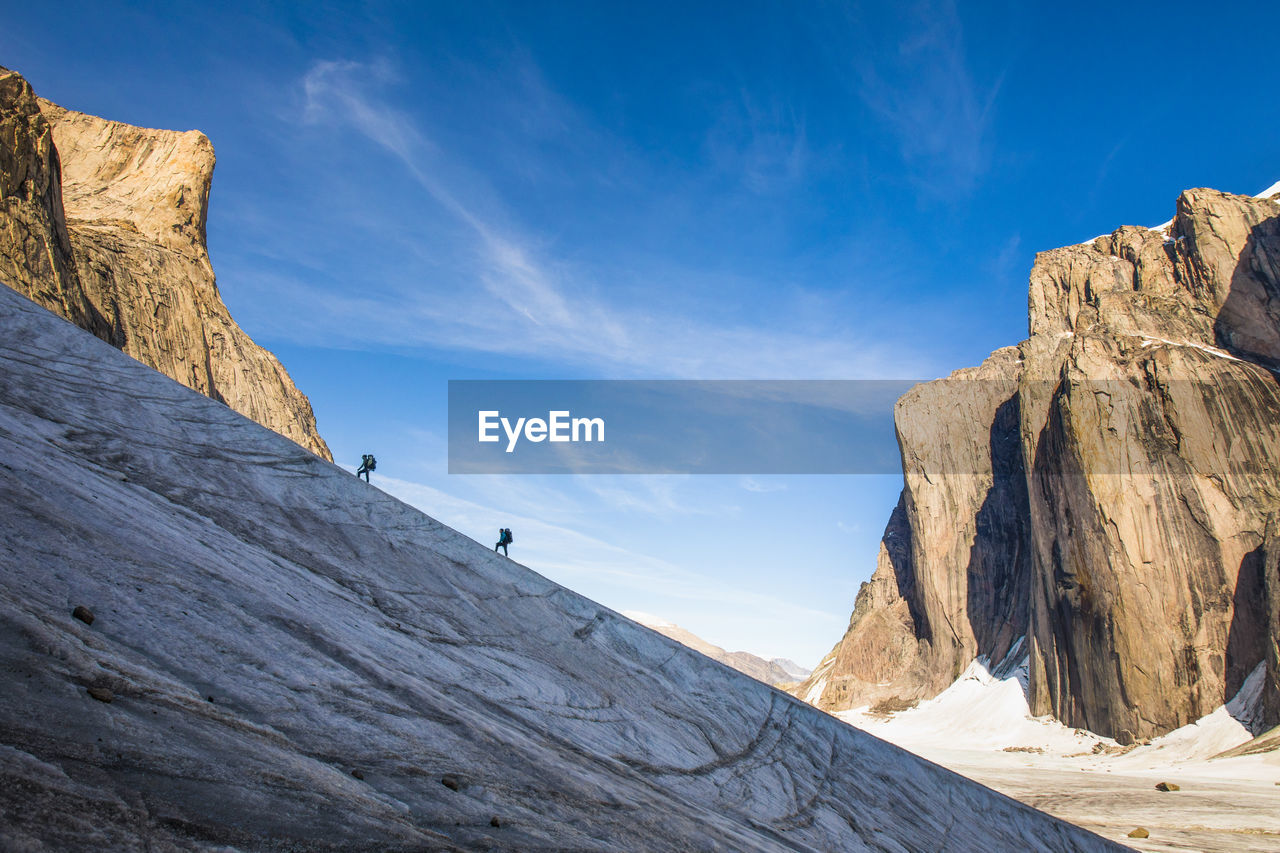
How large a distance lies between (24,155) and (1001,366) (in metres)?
79.0

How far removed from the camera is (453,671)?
7.75 m

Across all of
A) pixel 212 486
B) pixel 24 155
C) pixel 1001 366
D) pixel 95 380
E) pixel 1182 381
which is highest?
pixel 1001 366

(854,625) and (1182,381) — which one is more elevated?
(1182,381)

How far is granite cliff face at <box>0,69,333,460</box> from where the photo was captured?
69.6ft

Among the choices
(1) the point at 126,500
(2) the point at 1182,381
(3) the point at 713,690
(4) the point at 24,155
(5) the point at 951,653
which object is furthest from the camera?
(5) the point at 951,653

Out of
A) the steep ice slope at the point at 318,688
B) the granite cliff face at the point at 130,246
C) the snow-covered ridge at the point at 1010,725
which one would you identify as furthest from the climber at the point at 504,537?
the snow-covered ridge at the point at 1010,725

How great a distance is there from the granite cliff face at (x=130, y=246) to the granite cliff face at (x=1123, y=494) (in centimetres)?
4864

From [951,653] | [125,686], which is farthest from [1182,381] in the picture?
[125,686]

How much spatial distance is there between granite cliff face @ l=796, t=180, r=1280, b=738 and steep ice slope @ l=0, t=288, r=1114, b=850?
36880 mm

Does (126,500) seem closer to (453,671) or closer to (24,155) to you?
(453,671)

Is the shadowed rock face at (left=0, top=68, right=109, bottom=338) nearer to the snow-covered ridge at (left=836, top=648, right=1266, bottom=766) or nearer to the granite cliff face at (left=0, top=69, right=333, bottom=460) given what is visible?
the granite cliff face at (left=0, top=69, right=333, bottom=460)

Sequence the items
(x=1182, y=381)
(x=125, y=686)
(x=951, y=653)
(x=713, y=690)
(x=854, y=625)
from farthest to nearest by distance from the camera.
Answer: (x=854, y=625) < (x=951, y=653) < (x=1182, y=381) < (x=713, y=690) < (x=125, y=686)

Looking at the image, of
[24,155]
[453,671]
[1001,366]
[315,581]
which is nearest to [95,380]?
[315,581]

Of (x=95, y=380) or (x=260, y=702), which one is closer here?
(x=260, y=702)
